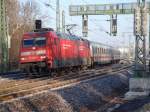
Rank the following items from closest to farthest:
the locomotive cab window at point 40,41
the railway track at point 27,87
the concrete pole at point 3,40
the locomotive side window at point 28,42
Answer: the railway track at point 27,87, the locomotive cab window at point 40,41, the locomotive side window at point 28,42, the concrete pole at point 3,40

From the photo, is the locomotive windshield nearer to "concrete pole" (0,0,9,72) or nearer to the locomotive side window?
the locomotive side window

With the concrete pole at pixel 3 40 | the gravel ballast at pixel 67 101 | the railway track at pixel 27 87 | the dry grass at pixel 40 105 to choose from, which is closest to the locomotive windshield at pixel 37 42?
the railway track at pixel 27 87

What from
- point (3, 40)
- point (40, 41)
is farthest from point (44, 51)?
point (3, 40)

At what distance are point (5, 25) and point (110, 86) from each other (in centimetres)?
1736

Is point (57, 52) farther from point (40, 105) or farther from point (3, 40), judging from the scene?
point (40, 105)

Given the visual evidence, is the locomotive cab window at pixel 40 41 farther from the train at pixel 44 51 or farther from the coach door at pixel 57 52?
the coach door at pixel 57 52

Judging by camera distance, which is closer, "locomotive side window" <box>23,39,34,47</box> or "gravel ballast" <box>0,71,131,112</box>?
"gravel ballast" <box>0,71,131,112</box>

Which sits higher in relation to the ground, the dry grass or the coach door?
the coach door

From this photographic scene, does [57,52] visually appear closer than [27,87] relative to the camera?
No

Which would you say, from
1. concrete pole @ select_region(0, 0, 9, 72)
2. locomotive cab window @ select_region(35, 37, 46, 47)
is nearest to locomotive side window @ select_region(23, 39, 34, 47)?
locomotive cab window @ select_region(35, 37, 46, 47)

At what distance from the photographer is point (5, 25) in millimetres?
42000

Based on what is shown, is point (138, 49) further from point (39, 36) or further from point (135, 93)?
point (39, 36)

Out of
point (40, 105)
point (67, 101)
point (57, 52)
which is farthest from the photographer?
point (57, 52)

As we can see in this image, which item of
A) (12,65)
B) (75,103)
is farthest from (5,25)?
(75,103)
